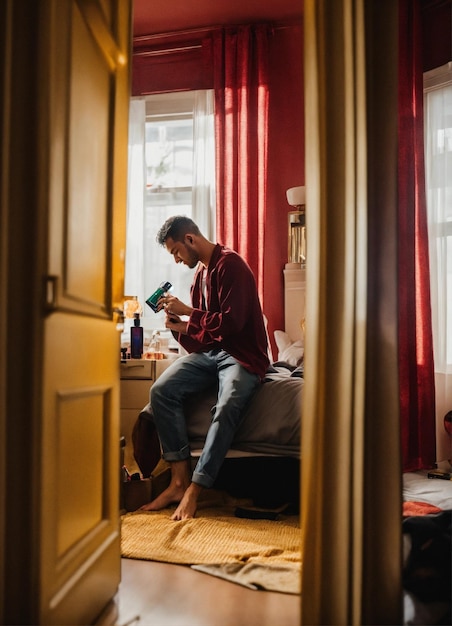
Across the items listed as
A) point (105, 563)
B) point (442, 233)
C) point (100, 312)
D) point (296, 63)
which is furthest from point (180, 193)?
point (105, 563)

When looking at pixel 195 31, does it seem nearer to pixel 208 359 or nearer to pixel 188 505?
pixel 208 359

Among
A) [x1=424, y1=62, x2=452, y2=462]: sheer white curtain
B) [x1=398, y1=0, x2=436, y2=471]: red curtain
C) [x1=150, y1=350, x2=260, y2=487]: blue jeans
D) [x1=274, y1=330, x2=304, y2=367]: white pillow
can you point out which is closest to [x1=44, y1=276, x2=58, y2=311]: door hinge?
[x1=150, y1=350, x2=260, y2=487]: blue jeans

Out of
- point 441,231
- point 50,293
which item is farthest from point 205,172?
point 50,293

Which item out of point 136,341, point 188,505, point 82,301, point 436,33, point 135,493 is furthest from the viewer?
point 436,33

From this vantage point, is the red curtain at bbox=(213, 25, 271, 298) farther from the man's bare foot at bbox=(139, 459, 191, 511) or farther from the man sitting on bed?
the man's bare foot at bbox=(139, 459, 191, 511)

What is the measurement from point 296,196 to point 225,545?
2562 millimetres

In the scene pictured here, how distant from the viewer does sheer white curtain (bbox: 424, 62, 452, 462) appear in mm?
3662

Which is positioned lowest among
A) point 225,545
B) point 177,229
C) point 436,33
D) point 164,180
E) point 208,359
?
point 225,545

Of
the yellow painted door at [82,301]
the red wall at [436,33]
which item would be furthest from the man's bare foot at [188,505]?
the red wall at [436,33]

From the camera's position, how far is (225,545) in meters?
2.04

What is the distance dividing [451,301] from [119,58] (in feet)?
8.93

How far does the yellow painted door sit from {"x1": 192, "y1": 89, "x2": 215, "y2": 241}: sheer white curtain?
8.14 ft

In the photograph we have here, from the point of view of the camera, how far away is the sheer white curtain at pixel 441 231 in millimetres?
3662

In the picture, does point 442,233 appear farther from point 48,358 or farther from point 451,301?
point 48,358
